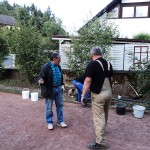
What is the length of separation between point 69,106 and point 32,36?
4526 mm

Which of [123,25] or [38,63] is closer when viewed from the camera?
[38,63]

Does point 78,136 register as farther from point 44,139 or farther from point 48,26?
point 48,26

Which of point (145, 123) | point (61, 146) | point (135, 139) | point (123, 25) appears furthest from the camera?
point (123, 25)

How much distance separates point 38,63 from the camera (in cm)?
1066

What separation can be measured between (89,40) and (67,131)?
470 centimetres

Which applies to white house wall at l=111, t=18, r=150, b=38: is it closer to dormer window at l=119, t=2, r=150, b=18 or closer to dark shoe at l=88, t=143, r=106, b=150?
dormer window at l=119, t=2, r=150, b=18

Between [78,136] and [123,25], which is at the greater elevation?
[123,25]

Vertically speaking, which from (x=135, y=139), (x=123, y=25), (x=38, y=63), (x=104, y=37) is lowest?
(x=135, y=139)

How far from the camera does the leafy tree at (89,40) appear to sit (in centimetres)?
909

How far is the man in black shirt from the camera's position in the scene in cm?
420

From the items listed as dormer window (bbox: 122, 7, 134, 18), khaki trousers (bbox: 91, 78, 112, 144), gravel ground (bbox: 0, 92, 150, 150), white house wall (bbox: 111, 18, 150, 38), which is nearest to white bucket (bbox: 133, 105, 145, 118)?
gravel ground (bbox: 0, 92, 150, 150)

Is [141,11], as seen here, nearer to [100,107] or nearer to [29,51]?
[29,51]

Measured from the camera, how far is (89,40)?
9.14m

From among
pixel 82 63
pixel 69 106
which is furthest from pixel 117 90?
pixel 69 106
